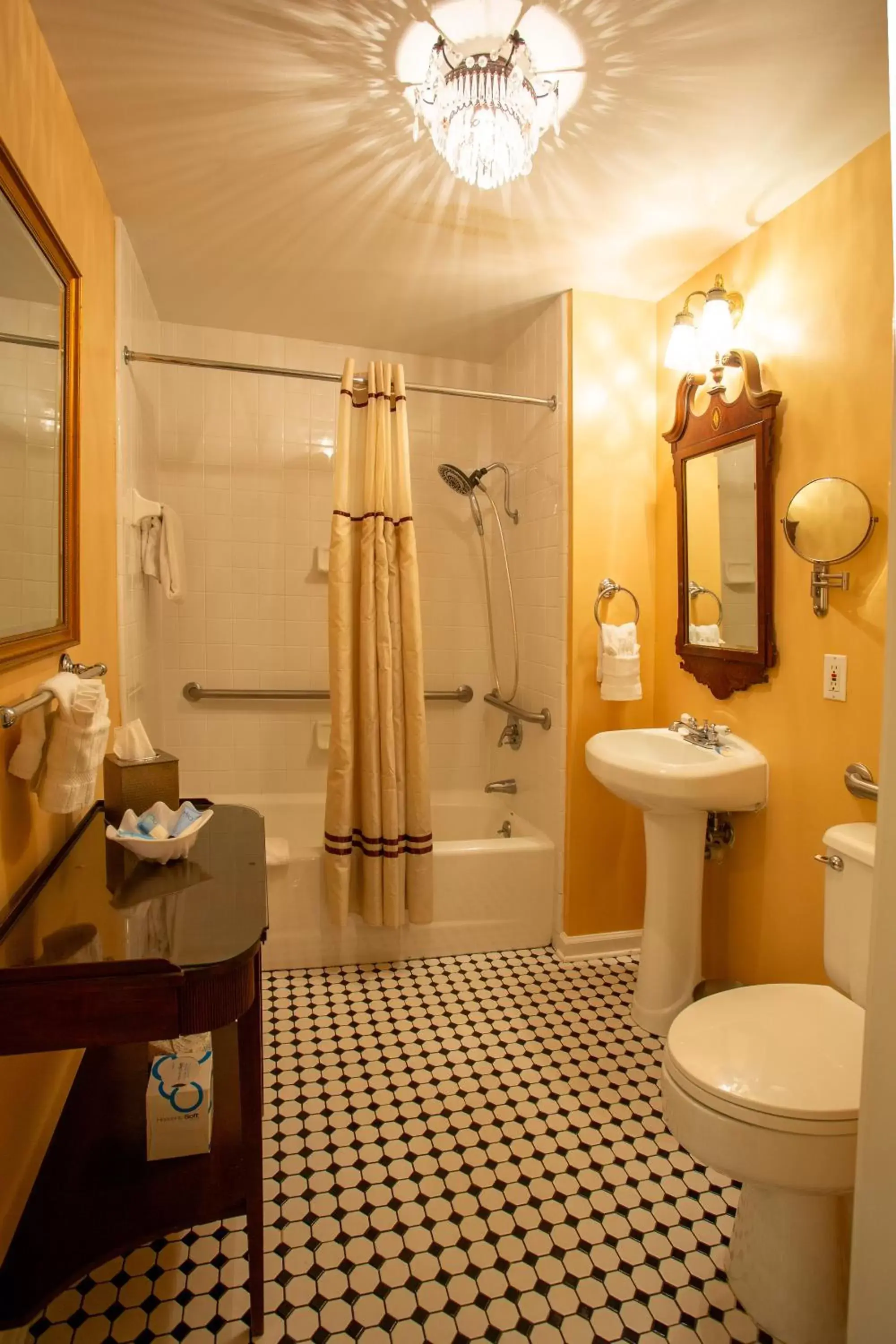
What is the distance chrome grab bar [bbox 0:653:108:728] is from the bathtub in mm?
1068

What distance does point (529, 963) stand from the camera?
2557 millimetres

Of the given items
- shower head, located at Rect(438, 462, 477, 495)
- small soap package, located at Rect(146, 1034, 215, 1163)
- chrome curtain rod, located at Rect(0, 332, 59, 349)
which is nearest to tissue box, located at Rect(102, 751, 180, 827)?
small soap package, located at Rect(146, 1034, 215, 1163)

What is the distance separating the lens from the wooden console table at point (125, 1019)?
3.14ft

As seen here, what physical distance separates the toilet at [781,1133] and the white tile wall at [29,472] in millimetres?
1441

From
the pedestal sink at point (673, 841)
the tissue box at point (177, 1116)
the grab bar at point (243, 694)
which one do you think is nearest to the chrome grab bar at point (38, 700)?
the tissue box at point (177, 1116)

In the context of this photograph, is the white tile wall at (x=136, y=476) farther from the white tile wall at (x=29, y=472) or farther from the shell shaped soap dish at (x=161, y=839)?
the shell shaped soap dish at (x=161, y=839)

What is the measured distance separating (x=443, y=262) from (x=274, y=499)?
1268mm

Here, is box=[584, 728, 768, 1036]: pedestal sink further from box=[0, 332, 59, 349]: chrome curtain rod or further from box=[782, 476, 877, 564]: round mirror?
box=[0, 332, 59, 349]: chrome curtain rod

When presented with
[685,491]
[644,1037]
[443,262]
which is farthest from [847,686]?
[443,262]

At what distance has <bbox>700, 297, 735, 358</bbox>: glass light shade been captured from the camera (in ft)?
6.83

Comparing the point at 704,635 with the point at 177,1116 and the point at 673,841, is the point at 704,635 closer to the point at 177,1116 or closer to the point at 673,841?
the point at 673,841

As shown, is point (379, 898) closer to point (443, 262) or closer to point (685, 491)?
point (685, 491)

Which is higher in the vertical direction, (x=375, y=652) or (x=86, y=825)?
(x=375, y=652)

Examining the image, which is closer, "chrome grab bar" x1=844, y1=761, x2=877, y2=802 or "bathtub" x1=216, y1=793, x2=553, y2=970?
"chrome grab bar" x1=844, y1=761, x2=877, y2=802
